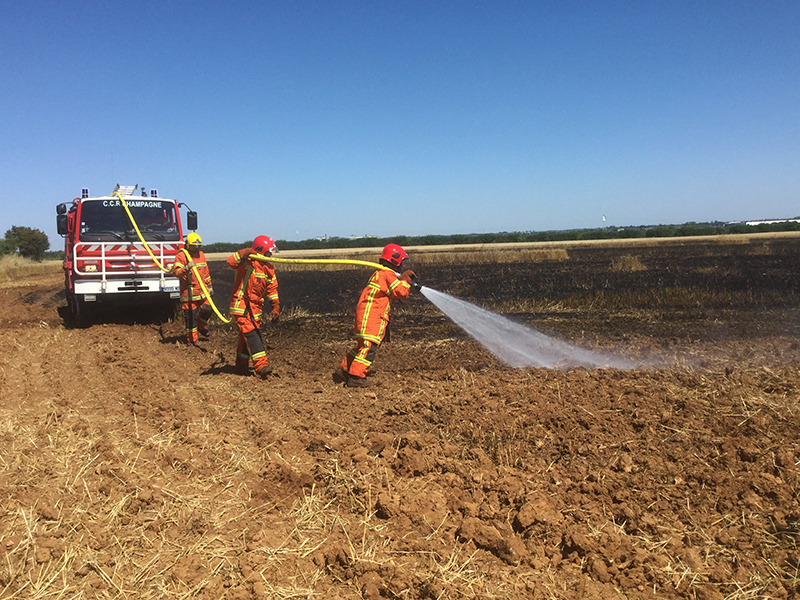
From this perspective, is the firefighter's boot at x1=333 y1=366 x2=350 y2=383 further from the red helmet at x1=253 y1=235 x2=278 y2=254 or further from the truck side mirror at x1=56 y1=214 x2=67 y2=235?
the truck side mirror at x1=56 y1=214 x2=67 y2=235

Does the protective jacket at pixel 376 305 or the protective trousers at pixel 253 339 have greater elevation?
the protective jacket at pixel 376 305

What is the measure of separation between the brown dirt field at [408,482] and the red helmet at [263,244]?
1.79m

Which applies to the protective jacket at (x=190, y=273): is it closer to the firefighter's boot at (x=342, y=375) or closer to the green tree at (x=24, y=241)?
the firefighter's boot at (x=342, y=375)

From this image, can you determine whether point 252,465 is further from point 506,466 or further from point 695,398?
point 695,398

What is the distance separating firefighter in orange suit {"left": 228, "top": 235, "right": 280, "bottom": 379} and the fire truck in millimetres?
4614

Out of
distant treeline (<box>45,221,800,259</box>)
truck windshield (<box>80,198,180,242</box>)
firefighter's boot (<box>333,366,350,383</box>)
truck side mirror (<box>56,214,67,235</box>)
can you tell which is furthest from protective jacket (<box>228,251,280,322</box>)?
distant treeline (<box>45,221,800,259</box>)

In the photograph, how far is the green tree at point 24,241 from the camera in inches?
1832

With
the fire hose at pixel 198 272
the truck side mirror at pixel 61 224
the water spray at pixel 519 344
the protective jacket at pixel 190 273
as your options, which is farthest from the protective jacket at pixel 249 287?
the truck side mirror at pixel 61 224

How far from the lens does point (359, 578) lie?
3.28 meters

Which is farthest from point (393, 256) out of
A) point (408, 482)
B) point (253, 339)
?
point (408, 482)

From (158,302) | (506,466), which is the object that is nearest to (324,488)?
(506,466)

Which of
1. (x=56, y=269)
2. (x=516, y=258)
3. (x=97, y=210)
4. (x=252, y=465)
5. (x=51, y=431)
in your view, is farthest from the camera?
(x=56, y=269)

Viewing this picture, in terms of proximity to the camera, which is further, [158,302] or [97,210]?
[158,302]

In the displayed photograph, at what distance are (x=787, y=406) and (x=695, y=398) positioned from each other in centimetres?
74
